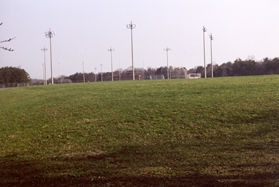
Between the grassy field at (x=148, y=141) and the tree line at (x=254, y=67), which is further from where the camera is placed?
the tree line at (x=254, y=67)

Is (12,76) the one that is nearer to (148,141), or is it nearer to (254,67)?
(254,67)

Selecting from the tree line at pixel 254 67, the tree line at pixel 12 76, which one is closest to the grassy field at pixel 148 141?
the tree line at pixel 254 67

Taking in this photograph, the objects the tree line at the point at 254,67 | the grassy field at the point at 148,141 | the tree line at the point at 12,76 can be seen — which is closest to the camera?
the grassy field at the point at 148,141

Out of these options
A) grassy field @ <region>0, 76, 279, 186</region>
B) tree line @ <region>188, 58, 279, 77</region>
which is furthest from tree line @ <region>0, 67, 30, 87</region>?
grassy field @ <region>0, 76, 279, 186</region>

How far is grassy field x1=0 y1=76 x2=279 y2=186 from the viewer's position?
24.3 feet

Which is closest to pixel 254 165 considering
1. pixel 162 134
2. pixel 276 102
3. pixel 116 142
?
pixel 162 134

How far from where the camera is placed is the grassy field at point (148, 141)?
7.39 meters

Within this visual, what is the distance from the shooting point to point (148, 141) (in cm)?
1098

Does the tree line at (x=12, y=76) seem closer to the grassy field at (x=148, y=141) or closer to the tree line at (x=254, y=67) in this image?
the tree line at (x=254, y=67)

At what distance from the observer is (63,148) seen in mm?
10805

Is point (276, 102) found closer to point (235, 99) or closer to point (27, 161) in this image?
point (235, 99)

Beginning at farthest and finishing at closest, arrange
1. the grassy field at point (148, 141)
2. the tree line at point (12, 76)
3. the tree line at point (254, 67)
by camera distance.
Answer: the tree line at point (12, 76), the tree line at point (254, 67), the grassy field at point (148, 141)

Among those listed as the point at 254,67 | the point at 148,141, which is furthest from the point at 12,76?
the point at 148,141

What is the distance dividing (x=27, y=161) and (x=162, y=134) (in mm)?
5301
